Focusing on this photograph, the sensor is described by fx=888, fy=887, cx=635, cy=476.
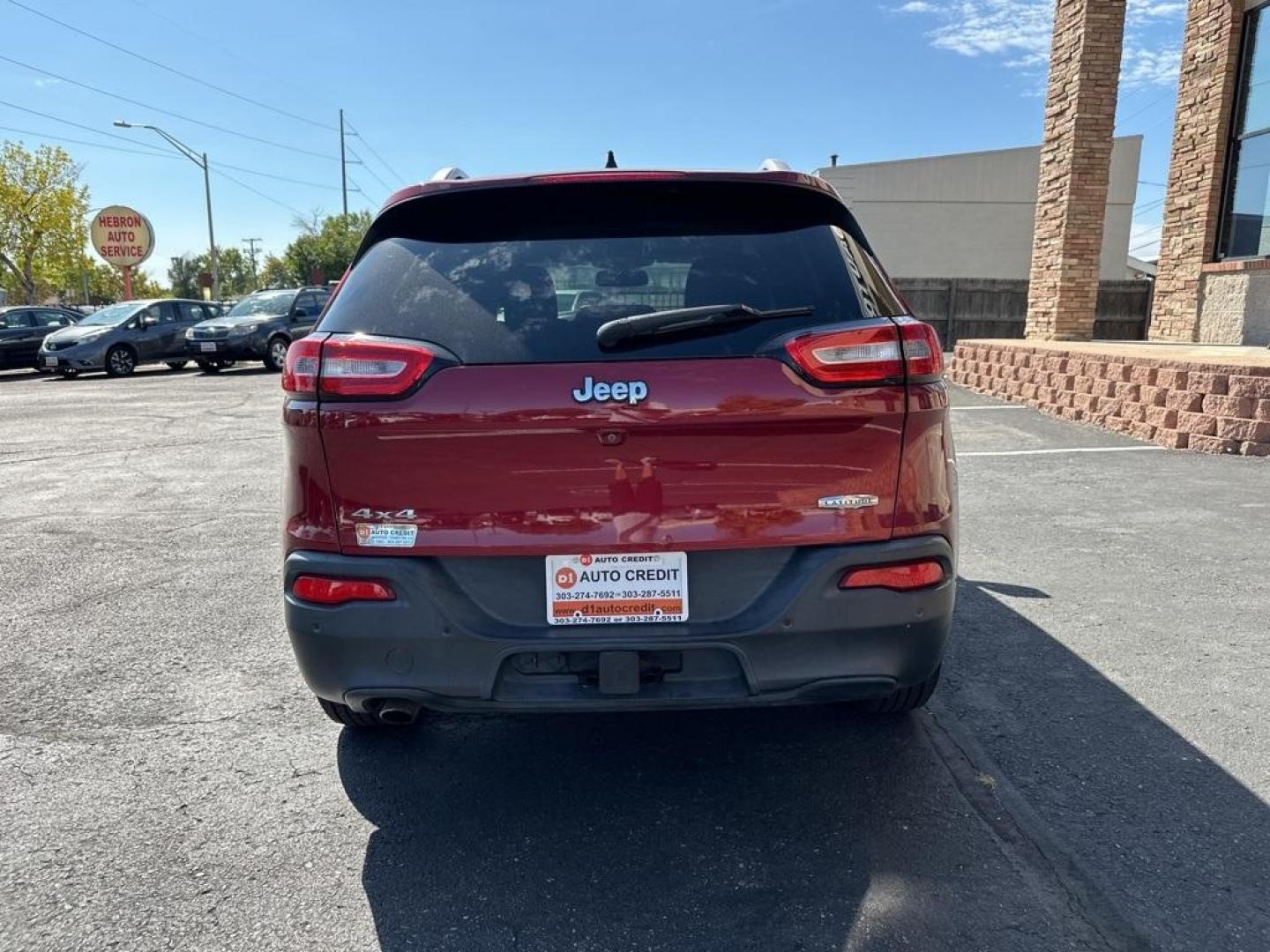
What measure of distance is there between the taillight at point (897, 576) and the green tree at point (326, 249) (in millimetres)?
74924

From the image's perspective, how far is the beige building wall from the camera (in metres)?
30.6

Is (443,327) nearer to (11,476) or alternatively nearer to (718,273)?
(718,273)

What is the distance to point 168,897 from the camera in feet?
7.76

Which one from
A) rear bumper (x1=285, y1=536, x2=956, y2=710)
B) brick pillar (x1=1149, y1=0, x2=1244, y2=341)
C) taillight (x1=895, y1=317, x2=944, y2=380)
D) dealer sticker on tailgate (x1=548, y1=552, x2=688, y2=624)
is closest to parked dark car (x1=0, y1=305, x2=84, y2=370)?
rear bumper (x1=285, y1=536, x2=956, y2=710)

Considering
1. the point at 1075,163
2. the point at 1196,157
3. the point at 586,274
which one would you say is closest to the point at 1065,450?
the point at 1075,163

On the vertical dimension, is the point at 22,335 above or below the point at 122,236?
below

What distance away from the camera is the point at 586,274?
8.22ft

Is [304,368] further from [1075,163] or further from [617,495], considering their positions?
[1075,163]

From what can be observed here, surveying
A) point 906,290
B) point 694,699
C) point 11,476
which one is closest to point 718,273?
point 694,699

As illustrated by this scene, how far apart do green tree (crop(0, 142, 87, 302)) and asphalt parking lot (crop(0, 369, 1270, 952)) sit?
147 ft

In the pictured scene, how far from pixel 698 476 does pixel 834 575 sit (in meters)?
→ 0.44

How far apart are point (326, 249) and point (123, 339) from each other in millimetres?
61933

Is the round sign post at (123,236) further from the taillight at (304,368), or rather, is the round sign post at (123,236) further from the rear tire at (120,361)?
the taillight at (304,368)

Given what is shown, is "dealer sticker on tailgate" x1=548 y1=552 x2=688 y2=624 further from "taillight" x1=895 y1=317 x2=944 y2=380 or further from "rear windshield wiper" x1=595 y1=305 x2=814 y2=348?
"taillight" x1=895 y1=317 x2=944 y2=380
